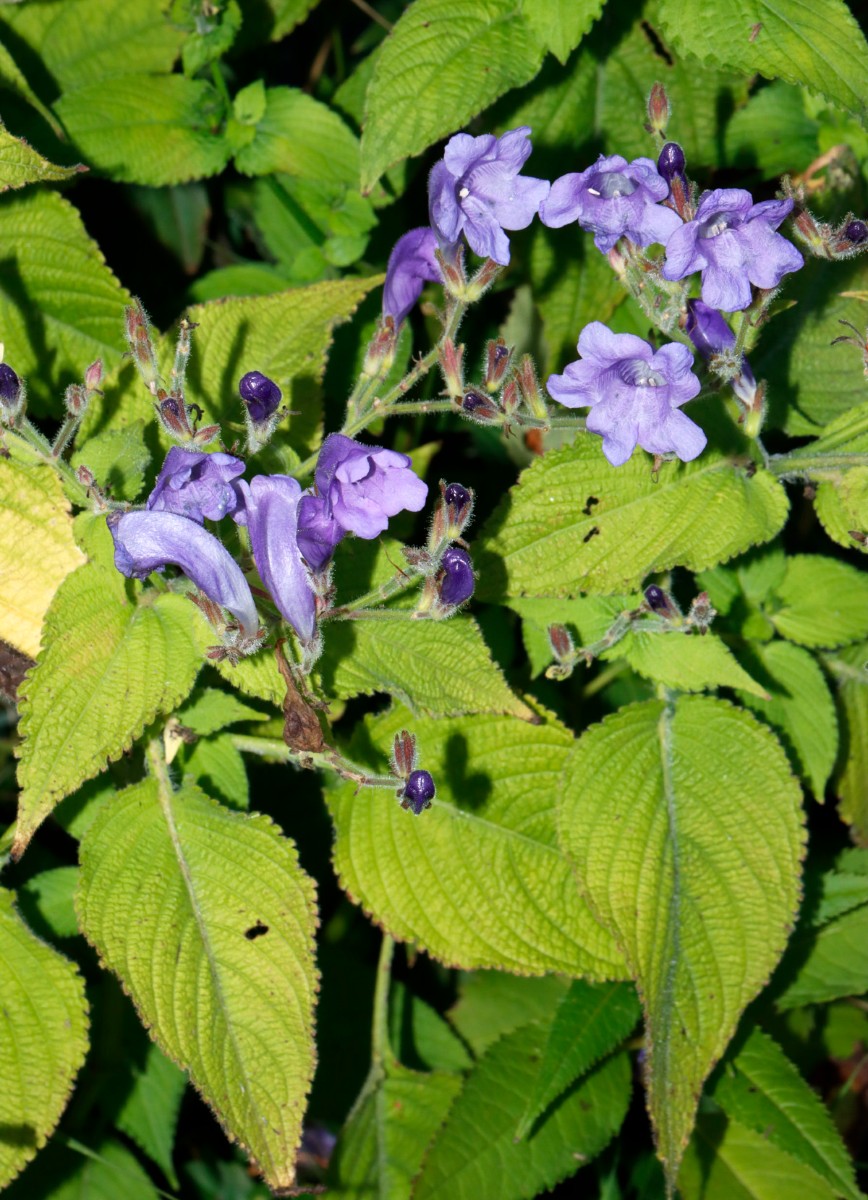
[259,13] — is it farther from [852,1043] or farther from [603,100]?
[852,1043]

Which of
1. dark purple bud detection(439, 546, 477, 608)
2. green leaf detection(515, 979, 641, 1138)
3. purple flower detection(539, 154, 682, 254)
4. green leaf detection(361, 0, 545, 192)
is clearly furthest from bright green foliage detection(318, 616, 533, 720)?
green leaf detection(361, 0, 545, 192)

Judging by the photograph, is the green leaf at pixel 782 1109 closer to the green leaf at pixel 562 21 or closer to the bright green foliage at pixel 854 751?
the bright green foliage at pixel 854 751

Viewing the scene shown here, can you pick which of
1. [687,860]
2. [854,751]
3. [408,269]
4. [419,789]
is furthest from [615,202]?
[854,751]

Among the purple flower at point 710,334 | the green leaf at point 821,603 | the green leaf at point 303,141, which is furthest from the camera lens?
the green leaf at point 303,141

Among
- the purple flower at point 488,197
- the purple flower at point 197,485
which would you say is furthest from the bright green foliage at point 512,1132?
the purple flower at point 488,197

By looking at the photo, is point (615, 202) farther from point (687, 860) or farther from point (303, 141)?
point (687, 860)

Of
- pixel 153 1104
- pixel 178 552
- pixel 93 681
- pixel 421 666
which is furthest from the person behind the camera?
pixel 153 1104

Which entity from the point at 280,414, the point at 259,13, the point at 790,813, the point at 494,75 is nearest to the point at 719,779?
the point at 790,813
